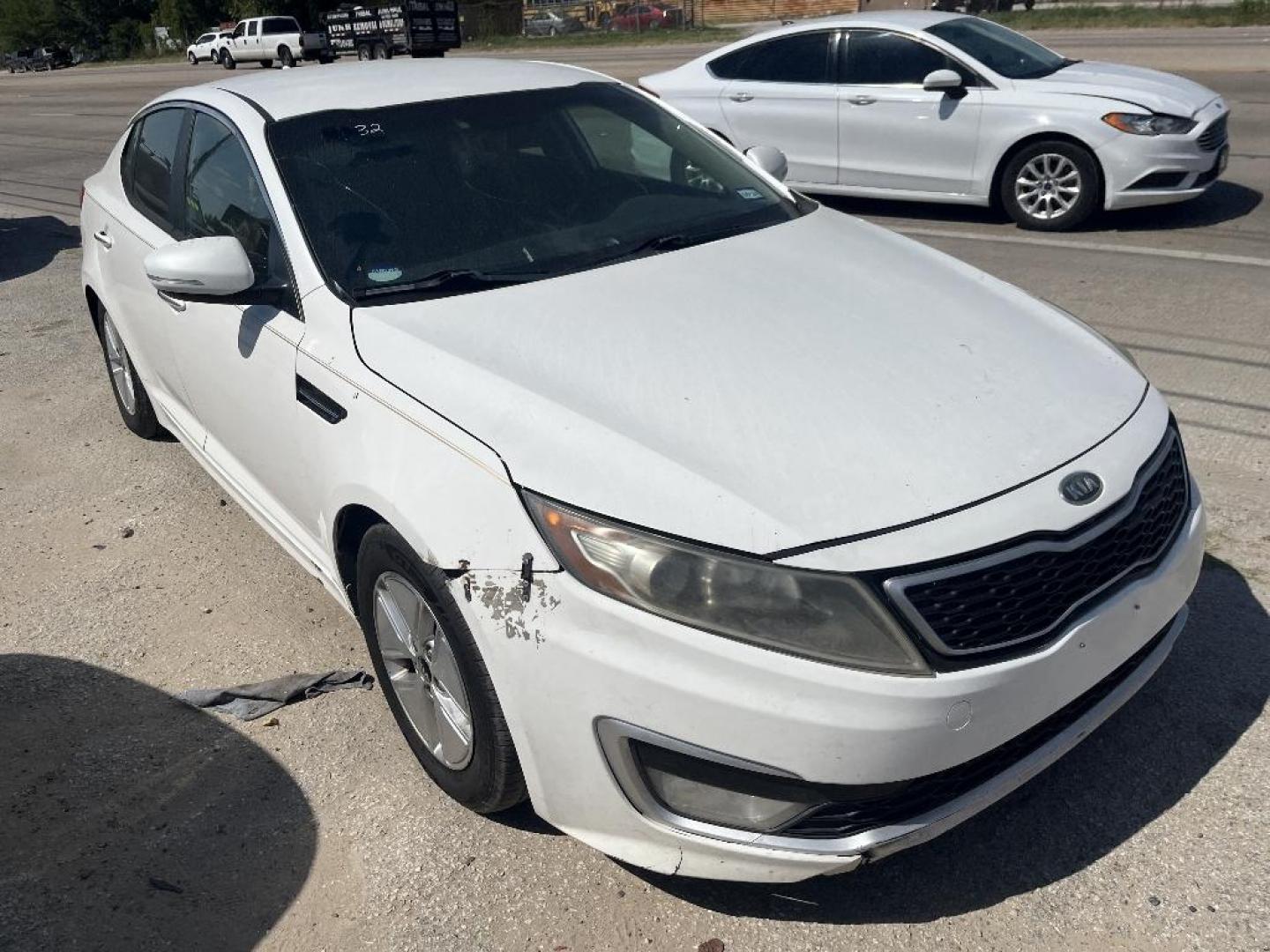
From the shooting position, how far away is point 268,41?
141 ft

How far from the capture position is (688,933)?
2541 mm

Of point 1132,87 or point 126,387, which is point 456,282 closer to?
point 126,387

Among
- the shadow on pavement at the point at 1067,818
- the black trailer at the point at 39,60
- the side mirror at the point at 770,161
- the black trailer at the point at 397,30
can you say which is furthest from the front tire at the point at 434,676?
the black trailer at the point at 39,60

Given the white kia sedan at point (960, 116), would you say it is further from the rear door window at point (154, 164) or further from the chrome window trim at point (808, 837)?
the chrome window trim at point (808, 837)

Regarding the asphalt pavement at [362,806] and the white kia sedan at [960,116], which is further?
the white kia sedan at [960,116]

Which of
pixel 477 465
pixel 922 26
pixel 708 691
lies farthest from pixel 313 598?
pixel 922 26

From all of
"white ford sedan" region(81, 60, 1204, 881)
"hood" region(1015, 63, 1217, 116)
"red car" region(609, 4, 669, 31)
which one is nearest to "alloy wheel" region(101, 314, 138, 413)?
"white ford sedan" region(81, 60, 1204, 881)

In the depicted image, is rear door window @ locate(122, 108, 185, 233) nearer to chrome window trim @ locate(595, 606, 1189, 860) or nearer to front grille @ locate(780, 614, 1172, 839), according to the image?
chrome window trim @ locate(595, 606, 1189, 860)

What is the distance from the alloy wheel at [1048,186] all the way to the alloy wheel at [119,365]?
623 cm

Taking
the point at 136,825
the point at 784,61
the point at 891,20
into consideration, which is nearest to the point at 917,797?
the point at 136,825

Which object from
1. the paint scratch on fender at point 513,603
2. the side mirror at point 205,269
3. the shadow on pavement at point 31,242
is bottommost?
the shadow on pavement at point 31,242

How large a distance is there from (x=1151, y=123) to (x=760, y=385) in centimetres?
657

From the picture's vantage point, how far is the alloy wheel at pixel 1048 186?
8234mm

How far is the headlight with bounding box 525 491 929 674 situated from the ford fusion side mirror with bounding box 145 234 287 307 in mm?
1476
